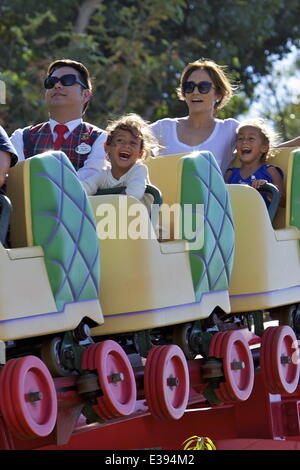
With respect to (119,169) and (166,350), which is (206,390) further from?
(119,169)

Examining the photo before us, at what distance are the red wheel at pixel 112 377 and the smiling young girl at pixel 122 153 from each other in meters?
0.86

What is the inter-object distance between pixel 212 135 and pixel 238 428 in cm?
144

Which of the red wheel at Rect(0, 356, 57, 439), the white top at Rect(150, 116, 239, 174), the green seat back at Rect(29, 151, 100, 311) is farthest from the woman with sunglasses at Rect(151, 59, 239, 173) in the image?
the red wheel at Rect(0, 356, 57, 439)

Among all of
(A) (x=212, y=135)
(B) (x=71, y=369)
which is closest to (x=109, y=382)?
(B) (x=71, y=369)

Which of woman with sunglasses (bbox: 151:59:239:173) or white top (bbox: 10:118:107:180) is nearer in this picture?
white top (bbox: 10:118:107:180)

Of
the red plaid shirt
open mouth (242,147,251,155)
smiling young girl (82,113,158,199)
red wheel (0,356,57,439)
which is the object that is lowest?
red wheel (0,356,57,439)

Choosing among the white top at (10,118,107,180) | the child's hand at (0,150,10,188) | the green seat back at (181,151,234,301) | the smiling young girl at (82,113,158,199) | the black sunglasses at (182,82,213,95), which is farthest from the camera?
the black sunglasses at (182,82,213,95)

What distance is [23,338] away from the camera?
4.21 metres

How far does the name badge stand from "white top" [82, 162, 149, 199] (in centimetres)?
26

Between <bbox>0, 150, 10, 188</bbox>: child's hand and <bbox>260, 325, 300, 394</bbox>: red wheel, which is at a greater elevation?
<bbox>0, 150, 10, 188</bbox>: child's hand

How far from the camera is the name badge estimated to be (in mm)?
5406

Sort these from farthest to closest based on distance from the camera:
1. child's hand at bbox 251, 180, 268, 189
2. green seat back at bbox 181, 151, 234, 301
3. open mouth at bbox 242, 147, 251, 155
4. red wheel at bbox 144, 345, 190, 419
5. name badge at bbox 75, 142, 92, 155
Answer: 1. open mouth at bbox 242, 147, 251, 155
2. child's hand at bbox 251, 180, 268, 189
3. name badge at bbox 75, 142, 92, 155
4. green seat back at bbox 181, 151, 234, 301
5. red wheel at bbox 144, 345, 190, 419

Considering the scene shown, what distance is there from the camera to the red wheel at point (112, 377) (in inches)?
171

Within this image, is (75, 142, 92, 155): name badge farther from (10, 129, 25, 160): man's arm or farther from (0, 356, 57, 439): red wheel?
(0, 356, 57, 439): red wheel
